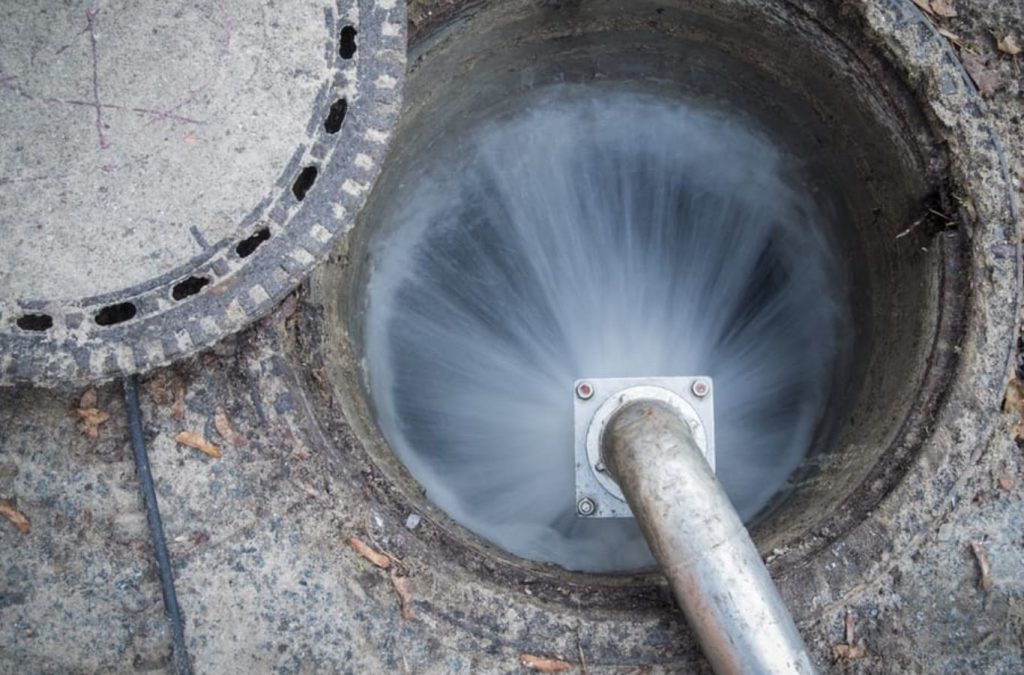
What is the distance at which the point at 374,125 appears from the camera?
277 centimetres

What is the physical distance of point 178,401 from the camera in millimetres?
2963

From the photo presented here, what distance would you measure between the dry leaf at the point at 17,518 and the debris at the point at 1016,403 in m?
3.02

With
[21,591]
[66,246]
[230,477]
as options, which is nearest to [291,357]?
[230,477]

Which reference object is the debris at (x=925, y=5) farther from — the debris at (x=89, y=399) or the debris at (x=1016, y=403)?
the debris at (x=89, y=399)

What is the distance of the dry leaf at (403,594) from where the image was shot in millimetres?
2926

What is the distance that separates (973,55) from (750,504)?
6.41 ft

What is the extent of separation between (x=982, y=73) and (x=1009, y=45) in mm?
148

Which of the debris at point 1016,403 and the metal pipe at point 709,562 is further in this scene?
the debris at point 1016,403

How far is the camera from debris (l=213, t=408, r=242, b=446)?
296 cm

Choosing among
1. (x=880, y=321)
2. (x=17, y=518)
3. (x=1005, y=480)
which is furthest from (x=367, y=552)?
(x=880, y=321)

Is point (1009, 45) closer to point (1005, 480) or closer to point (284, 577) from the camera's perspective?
point (1005, 480)

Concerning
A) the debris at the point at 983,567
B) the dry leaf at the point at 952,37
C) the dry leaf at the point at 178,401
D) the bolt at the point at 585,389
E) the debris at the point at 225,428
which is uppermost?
the dry leaf at the point at 952,37

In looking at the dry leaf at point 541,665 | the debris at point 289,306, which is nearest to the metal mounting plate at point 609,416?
the dry leaf at point 541,665

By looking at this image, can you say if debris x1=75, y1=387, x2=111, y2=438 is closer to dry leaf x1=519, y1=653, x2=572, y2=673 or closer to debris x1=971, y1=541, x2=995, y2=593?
dry leaf x1=519, y1=653, x2=572, y2=673
